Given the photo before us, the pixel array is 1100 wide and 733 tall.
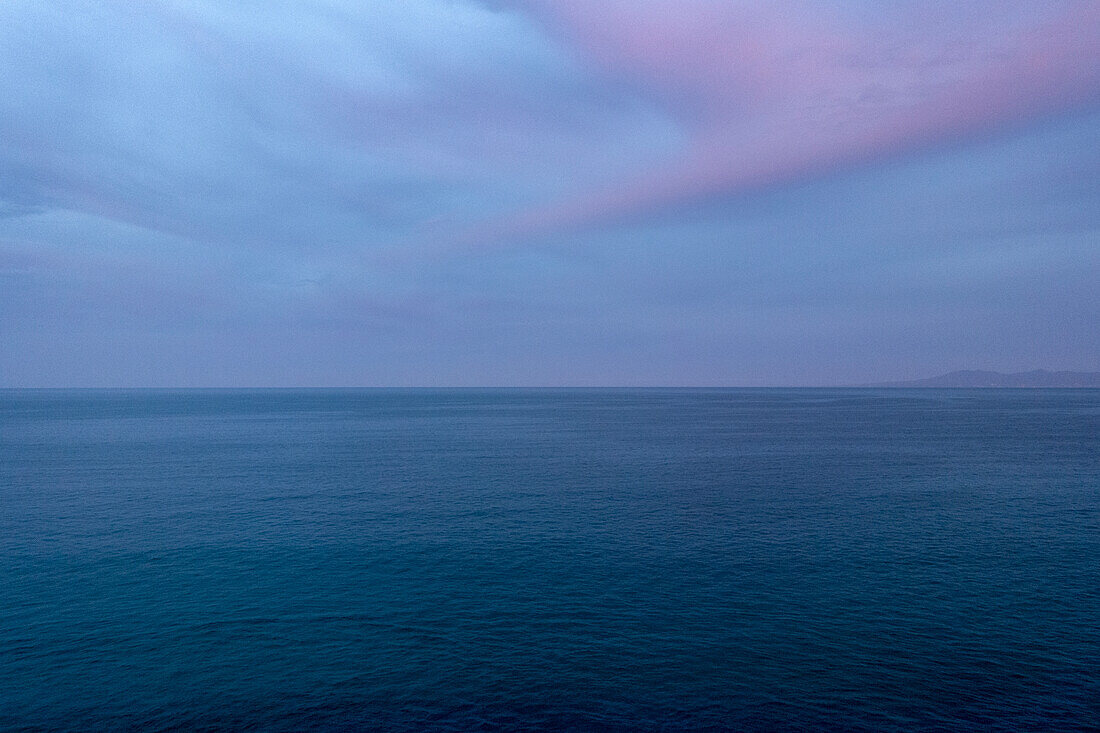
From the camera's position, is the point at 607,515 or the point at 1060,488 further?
the point at 1060,488

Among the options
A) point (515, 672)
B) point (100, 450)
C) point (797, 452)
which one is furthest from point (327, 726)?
point (100, 450)

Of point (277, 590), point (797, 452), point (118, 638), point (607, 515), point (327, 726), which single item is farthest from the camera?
point (797, 452)

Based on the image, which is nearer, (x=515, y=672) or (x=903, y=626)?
Result: (x=515, y=672)

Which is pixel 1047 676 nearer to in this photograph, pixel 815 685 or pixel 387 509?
pixel 815 685

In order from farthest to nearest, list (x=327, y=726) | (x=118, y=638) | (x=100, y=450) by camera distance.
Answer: (x=100, y=450)
(x=118, y=638)
(x=327, y=726)

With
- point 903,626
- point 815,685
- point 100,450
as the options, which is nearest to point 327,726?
point 815,685

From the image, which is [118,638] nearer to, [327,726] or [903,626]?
[327,726]
